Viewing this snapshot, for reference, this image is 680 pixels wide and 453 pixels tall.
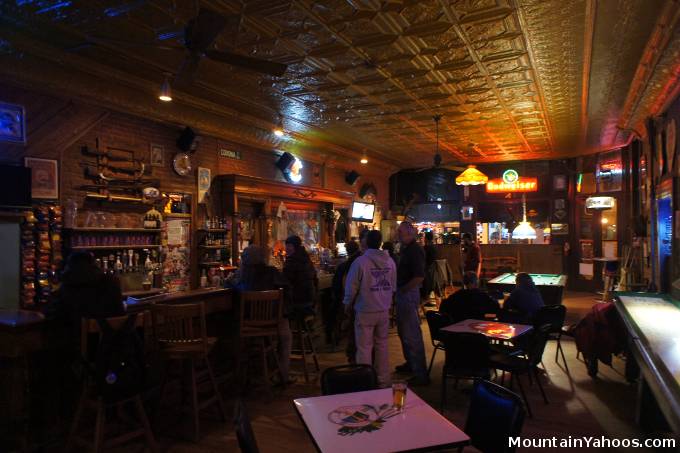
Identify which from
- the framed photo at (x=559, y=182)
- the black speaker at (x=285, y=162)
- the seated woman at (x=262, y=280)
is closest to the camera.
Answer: the seated woman at (x=262, y=280)

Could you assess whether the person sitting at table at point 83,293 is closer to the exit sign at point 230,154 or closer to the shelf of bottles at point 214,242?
the shelf of bottles at point 214,242

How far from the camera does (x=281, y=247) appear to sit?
9.26m

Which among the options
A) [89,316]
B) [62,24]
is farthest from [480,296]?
[62,24]

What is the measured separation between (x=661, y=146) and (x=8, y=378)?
8.10 metres

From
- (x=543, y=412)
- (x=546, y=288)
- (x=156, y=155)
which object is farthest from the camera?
(x=546, y=288)

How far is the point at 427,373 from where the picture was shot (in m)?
5.32

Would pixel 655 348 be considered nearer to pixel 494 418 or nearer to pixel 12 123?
pixel 494 418

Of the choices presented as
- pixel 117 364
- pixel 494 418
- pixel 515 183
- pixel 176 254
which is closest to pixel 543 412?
pixel 494 418

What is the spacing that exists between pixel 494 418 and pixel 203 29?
3.20m

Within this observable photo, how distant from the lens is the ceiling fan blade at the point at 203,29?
340cm

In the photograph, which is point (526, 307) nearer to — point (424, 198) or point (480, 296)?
point (480, 296)

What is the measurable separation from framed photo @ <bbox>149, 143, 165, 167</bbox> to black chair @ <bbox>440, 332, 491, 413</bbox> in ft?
15.9

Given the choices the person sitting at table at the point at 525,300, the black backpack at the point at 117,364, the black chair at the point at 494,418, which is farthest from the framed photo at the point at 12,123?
the person sitting at table at the point at 525,300

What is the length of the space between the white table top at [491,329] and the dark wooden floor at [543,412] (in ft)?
2.38
